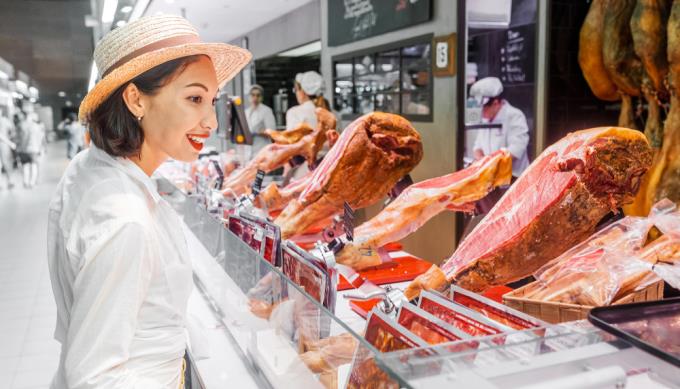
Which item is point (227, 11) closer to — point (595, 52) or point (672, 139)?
point (595, 52)

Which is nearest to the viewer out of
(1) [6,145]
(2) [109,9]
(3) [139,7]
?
(2) [109,9]

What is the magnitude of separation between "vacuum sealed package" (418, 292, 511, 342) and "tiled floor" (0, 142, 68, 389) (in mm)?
2997

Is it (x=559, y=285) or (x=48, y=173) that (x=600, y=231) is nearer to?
(x=559, y=285)

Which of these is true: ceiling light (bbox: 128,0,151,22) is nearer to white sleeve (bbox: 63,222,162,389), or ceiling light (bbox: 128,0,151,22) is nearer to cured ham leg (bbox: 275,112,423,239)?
cured ham leg (bbox: 275,112,423,239)

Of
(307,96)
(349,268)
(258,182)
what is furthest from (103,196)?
(307,96)

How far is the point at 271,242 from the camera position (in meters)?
1.79

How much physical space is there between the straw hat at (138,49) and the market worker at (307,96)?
345 cm

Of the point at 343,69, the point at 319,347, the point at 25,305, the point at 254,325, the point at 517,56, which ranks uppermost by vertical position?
the point at 517,56

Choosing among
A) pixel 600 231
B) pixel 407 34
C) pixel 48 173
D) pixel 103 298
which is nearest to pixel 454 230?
pixel 407 34

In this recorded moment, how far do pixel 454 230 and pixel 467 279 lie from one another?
9.98 feet

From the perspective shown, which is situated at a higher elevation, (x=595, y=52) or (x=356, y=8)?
(x=356, y=8)

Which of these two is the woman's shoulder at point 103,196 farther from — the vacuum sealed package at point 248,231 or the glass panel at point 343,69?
the glass panel at point 343,69

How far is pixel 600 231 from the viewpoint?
166 centimetres

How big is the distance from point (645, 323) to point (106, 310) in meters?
0.90
